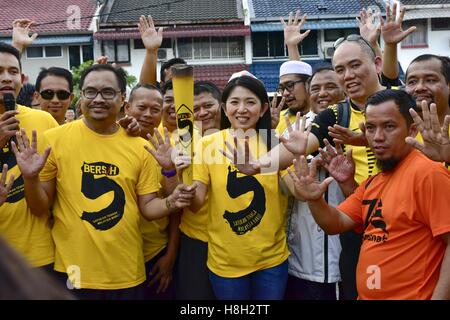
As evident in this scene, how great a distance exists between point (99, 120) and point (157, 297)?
57.6 inches

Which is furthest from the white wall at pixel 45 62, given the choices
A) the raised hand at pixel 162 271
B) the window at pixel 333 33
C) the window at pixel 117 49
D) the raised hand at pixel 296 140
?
the raised hand at pixel 296 140

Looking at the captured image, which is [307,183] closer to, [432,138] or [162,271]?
[432,138]

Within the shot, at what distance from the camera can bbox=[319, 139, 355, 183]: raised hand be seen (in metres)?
3.28

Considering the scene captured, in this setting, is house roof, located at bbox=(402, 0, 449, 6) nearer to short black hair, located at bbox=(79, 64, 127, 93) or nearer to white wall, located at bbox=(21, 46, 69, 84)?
white wall, located at bbox=(21, 46, 69, 84)

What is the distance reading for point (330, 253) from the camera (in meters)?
3.75

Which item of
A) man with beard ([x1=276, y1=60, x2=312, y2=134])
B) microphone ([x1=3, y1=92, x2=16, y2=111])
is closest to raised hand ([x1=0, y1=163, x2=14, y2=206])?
microphone ([x1=3, y1=92, x2=16, y2=111])

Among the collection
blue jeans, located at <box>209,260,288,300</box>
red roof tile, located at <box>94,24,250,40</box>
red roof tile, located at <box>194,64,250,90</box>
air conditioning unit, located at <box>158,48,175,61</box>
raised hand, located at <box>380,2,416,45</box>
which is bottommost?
blue jeans, located at <box>209,260,288,300</box>

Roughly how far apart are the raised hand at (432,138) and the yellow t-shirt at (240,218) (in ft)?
3.56

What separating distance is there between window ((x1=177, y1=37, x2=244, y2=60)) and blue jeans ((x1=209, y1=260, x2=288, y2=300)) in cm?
1749

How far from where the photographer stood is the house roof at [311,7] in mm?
20453

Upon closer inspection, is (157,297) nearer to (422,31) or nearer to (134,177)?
(134,177)

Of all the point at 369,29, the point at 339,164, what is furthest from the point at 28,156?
the point at 369,29

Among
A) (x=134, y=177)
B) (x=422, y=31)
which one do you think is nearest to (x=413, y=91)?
(x=134, y=177)

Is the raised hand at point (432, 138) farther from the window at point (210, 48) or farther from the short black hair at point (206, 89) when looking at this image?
the window at point (210, 48)
